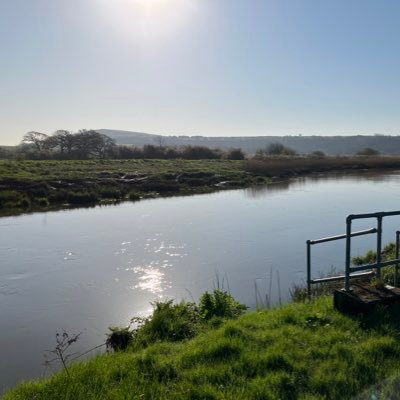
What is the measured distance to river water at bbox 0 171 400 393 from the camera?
8.51 metres

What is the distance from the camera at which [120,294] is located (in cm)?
1011

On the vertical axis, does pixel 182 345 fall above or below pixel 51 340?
above

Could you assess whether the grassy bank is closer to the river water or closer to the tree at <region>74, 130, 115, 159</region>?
the river water

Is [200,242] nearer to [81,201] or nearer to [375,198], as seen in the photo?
[81,201]

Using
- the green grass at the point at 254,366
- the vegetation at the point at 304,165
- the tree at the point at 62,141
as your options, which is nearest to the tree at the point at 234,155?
the vegetation at the point at 304,165

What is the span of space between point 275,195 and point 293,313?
84.0ft

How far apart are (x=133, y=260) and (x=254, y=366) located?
29.4ft

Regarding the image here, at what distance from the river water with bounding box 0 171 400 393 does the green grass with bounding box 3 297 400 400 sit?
6.31ft

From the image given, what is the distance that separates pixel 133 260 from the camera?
13.4m


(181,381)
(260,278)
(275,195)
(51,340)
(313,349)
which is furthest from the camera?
(275,195)

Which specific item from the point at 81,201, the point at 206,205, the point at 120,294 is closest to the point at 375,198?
the point at 206,205

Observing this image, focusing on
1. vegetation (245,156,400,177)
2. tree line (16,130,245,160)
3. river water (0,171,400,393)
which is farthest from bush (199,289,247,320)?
tree line (16,130,245,160)

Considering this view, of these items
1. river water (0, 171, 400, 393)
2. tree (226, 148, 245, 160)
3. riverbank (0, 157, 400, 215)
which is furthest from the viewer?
tree (226, 148, 245, 160)

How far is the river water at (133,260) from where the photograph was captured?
8508 millimetres
